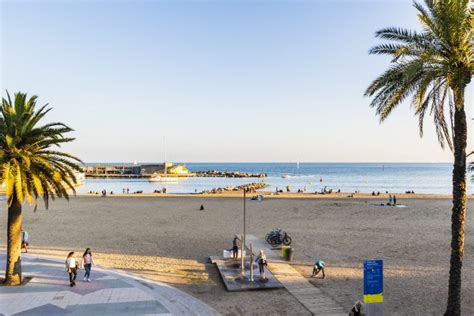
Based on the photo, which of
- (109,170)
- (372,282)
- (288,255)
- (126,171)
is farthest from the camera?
(126,171)

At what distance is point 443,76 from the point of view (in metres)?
12.0

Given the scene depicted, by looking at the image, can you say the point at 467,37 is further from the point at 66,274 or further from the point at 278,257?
the point at 66,274

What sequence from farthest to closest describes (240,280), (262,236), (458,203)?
(262,236)
(240,280)
(458,203)

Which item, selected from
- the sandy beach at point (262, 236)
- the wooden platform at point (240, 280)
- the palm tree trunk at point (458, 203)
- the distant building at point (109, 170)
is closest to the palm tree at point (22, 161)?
the sandy beach at point (262, 236)

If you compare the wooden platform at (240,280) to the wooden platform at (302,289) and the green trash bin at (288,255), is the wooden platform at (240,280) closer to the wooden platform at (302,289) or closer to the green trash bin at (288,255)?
the wooden platform at (302,289)

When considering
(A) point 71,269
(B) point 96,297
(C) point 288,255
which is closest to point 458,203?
(C) point 288,255

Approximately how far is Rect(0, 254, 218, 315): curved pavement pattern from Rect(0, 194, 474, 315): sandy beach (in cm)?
95

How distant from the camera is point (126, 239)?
87.8 feet

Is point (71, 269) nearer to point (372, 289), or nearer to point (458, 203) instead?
point (372, 289)

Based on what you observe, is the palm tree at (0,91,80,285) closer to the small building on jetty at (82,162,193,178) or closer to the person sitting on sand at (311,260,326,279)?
the person sitting on sand at (311,260,326,279)

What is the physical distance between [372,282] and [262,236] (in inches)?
629

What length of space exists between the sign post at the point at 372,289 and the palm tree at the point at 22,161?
1181cm

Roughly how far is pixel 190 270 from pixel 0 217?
→ 94.7 feet

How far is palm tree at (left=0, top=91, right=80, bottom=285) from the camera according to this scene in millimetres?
14508
